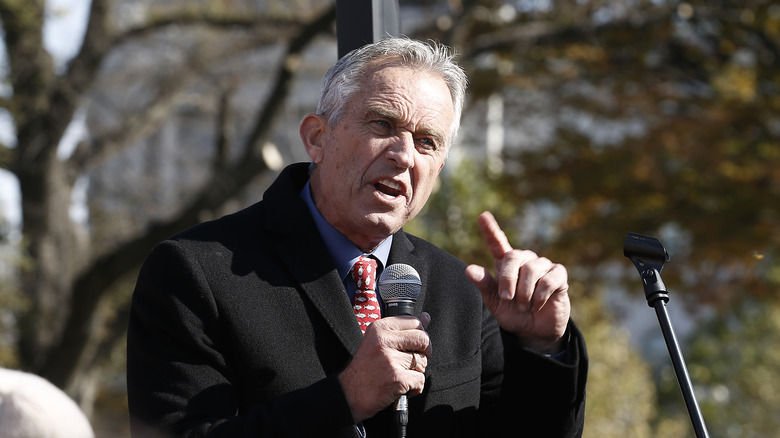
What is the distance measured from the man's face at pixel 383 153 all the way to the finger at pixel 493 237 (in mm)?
273

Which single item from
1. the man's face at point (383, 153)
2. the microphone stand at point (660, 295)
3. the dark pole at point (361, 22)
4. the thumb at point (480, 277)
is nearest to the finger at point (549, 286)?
the thumb at point (480, 277)

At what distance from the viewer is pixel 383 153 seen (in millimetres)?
2945

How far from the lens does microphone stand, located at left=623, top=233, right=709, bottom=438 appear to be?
8.63 feet

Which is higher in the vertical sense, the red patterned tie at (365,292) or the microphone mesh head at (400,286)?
the microphone mesh head at (400,286)

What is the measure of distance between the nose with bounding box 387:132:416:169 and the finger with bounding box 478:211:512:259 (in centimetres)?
28

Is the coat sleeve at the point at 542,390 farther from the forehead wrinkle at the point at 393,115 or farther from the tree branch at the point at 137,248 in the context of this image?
the tree branch at the point at 137,248

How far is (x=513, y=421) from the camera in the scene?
299 cm

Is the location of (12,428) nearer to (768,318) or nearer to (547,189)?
(547,189)

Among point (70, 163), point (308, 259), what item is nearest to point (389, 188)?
point (308, 259)

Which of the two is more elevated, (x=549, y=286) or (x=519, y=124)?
(x=549, y=286)

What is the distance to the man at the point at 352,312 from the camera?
260cm

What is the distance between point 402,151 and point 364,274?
37 centimetres

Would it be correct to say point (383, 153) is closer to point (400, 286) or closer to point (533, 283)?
point (400, 286)

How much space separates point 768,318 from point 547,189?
1759cm
